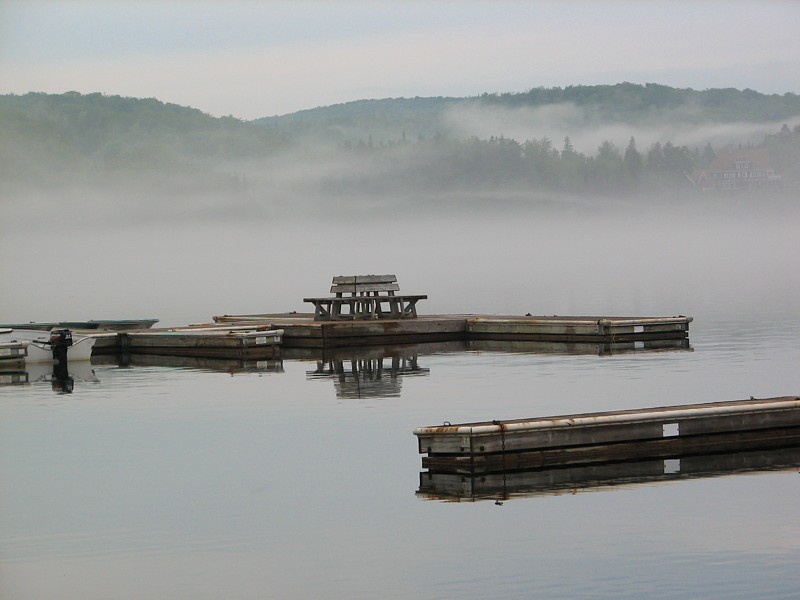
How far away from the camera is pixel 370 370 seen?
30688mm

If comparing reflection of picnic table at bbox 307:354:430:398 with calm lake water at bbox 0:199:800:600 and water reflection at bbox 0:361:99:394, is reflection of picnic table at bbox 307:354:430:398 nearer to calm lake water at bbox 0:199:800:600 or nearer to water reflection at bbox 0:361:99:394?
calm lake water at bbox 0:199:800:600

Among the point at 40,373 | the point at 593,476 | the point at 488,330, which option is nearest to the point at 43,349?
the point at 40,373

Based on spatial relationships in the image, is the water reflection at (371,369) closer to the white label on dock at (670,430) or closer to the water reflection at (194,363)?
the water reflection at (194,363)

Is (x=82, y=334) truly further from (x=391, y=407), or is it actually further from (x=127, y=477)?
(x=127, y=477)

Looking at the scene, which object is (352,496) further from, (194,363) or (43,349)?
(43,349)

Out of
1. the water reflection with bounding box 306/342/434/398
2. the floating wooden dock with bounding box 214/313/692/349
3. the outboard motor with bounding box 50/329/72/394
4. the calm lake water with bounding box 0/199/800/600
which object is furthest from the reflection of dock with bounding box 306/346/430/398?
the outboard motor with bounding box 50/329/72/394

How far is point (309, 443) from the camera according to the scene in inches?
794

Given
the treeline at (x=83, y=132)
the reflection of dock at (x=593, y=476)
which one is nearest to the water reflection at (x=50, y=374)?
the reflection of dock at (x=593, y=476)

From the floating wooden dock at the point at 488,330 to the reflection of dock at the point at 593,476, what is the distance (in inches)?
720

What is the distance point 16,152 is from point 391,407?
176699mm

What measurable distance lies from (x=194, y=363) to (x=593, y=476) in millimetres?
18318

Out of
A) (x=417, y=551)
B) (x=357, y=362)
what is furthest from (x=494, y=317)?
(x=417, y=551)

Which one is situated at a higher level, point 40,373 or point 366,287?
point 366,287

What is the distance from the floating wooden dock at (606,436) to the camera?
16.1m
